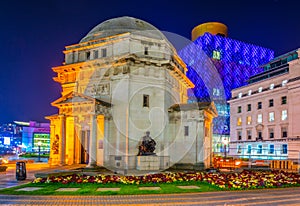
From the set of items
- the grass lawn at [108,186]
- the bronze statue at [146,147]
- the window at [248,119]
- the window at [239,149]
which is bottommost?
the window at [239,149]

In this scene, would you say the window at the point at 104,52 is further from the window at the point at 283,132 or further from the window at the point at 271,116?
the window at the point at 271,116

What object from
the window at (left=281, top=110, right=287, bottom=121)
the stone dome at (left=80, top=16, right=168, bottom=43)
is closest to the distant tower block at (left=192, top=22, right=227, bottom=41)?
the window at (left=281, top=110, right=287, bottom=121)

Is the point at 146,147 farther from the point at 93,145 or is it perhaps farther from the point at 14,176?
the point at 14,176

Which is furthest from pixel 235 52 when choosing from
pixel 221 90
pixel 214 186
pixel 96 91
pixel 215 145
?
pixel 214 186

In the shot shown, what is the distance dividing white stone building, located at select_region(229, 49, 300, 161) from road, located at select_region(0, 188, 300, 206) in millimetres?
46885

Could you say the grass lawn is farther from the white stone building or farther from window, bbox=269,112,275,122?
window, bbox=269,112,275,122

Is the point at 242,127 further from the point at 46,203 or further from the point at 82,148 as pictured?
the point at 46,203

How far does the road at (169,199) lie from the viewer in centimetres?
1463

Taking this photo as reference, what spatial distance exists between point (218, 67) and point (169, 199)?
4173 inches

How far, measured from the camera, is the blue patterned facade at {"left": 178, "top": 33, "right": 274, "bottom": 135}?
11438 cm

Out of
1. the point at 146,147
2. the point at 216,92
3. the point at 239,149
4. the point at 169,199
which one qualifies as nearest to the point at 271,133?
the point at 239,149

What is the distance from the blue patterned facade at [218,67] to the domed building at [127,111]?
249 ft

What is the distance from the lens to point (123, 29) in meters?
37.2

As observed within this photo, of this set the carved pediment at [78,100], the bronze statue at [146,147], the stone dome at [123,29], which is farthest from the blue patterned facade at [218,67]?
the bronze statue at [146,147]
